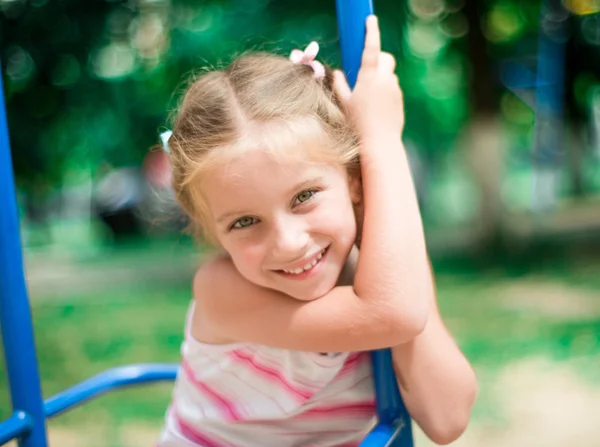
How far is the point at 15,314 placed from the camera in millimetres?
1344

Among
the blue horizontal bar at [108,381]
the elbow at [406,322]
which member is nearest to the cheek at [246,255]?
the elbow at [406,322]

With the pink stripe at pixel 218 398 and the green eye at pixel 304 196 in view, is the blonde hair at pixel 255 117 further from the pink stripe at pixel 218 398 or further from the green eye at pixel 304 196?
the pink stripe at pixel 218 398

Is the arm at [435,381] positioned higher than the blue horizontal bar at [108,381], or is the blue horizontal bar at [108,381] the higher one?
the arm at [435,381]

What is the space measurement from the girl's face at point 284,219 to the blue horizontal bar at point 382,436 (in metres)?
0.22

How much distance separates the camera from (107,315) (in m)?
5.70

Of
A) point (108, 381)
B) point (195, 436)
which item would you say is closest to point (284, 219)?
point (195, 436)

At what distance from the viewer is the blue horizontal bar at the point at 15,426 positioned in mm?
1265

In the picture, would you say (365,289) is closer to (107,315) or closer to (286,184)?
(286,184)

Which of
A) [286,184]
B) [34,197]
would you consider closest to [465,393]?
[286,184]

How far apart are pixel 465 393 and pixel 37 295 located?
265 inches

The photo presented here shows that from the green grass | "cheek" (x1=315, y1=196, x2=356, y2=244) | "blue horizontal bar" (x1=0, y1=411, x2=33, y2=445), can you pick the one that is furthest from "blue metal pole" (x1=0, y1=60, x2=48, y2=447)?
the green grass

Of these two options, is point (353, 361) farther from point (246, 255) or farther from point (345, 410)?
point (246, 255)

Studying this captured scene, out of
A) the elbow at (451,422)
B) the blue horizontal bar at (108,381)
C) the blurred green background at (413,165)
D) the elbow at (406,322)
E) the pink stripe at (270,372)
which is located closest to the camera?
the elbow at (406,322)

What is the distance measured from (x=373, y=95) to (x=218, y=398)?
61 centimetres
